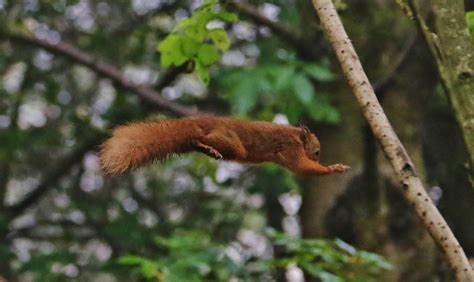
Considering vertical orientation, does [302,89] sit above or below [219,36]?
below

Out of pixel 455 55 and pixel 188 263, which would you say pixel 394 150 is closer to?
pixel 455 55

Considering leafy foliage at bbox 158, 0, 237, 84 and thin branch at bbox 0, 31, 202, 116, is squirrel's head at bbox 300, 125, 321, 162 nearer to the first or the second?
leafy foliage at bbox 158, 0, 237, 84

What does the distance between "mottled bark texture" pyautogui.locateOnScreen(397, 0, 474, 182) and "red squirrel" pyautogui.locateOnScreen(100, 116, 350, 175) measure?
402mm

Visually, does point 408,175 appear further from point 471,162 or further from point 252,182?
point 252,182

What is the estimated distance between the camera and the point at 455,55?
1513 mm

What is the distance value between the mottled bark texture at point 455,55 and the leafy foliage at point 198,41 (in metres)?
0.74

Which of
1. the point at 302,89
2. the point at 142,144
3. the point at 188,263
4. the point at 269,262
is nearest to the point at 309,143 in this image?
the point at 142,144

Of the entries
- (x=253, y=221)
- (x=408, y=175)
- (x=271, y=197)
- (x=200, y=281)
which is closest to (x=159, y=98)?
(x=200, y=281)

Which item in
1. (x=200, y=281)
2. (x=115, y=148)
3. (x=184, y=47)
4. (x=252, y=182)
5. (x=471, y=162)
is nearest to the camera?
(x=115, y=148)

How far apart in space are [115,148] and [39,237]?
5.37 metres

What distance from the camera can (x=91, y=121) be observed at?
5.80 metres

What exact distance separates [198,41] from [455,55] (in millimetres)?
902

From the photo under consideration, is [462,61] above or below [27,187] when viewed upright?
above

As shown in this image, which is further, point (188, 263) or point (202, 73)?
point (188, 263)
